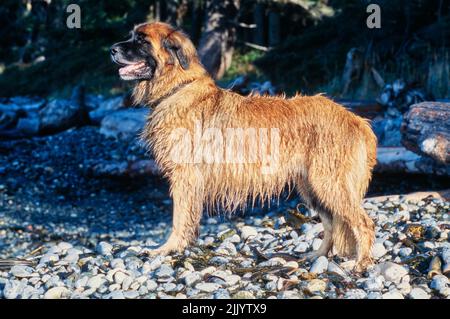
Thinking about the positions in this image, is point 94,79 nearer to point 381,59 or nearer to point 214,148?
point 381,59

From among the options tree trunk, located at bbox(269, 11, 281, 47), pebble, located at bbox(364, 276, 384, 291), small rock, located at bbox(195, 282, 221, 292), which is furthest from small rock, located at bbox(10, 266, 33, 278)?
tree trunk, located at bbox(269, 11, 281, 47)

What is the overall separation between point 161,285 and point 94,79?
1915 cm

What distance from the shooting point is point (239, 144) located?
5.34 m

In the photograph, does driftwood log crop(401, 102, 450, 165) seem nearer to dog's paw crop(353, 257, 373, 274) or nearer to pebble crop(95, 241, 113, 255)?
dog's paw crop(353, 257, 373, 274)

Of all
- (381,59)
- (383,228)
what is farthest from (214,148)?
(381,59)

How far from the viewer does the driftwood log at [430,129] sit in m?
7.05

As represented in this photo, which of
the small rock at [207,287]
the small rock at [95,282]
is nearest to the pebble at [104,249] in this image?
the small rock at [95,282]

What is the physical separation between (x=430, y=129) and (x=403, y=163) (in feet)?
5.53

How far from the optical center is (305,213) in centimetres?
740

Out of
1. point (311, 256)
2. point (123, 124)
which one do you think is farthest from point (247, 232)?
point (123, 124)

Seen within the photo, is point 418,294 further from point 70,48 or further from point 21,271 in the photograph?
point 70,48

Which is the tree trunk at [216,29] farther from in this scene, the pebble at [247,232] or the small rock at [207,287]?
the small rock at [207,287]

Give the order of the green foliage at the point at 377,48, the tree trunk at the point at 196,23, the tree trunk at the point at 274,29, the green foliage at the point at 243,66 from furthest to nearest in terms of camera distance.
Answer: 1. the tree trunk at the point at 274,29
2. the tree trunk at the point at 196,23
3. the green foliage at the point at 243,66
4. the green foliage at the point at 377,48

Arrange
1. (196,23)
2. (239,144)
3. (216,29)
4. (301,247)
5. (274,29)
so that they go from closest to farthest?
(239,144) → (301,247) → (216,29) → (196,23) → (274,29)
